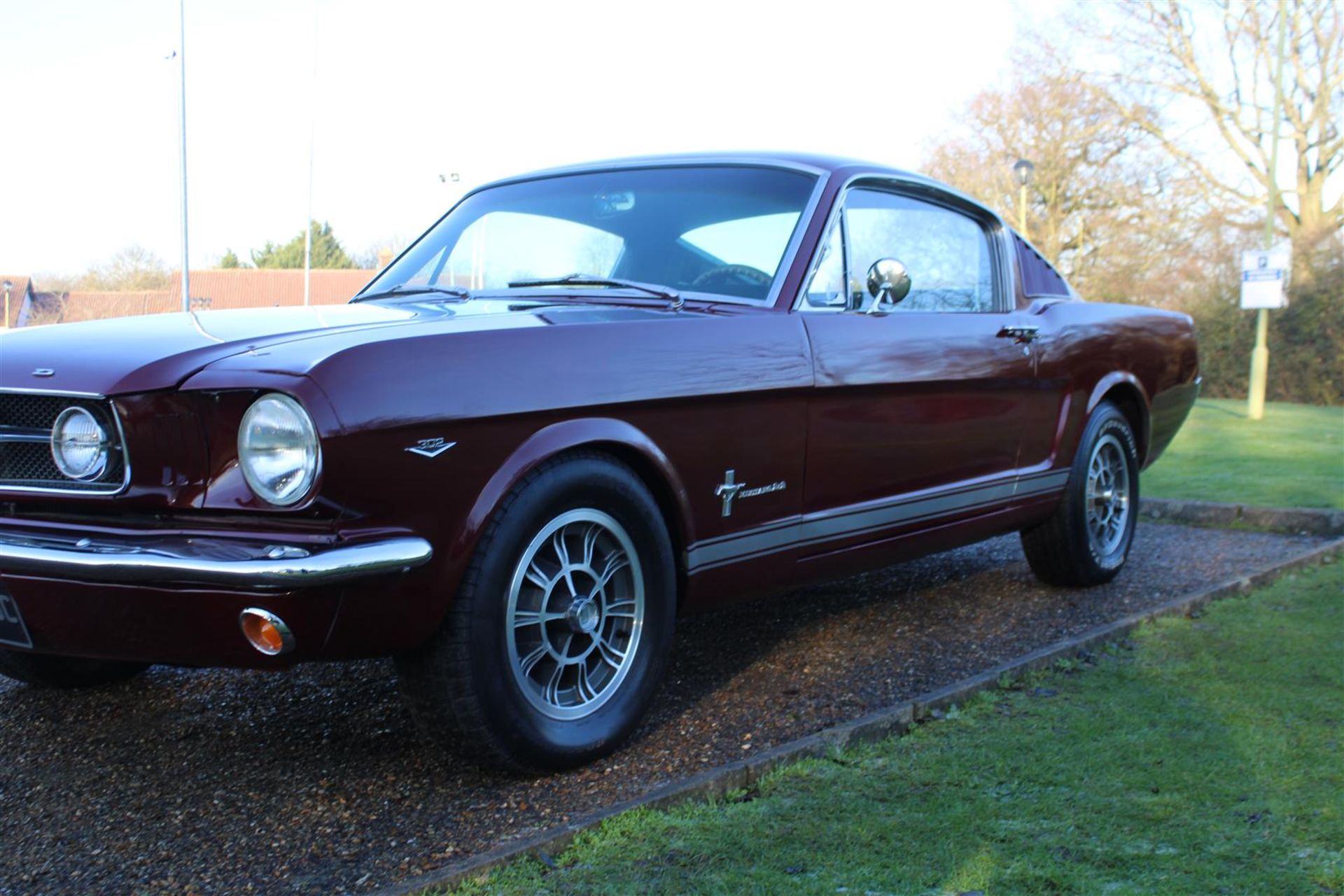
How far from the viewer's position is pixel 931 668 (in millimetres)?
4031

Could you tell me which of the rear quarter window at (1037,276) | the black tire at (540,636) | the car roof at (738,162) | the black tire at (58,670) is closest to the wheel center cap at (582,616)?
the black tire at (540,636)

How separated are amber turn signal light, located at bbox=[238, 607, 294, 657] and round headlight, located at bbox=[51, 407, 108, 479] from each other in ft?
1.69

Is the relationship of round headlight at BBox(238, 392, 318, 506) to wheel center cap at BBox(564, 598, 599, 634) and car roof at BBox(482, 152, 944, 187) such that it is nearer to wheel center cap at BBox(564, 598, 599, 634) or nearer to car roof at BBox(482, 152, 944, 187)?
wheel center cap at BBox(564, 598, 599, 634)

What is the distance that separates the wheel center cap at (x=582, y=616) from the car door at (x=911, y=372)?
2.88ft

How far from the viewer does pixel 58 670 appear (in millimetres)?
3641

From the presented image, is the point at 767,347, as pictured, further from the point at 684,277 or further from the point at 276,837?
the point at 276,837

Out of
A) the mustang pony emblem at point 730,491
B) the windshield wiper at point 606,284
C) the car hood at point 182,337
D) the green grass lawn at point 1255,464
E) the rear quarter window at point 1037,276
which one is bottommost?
the green grass lawn at point 1255,464

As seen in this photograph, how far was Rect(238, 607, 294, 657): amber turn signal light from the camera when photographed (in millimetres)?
2576

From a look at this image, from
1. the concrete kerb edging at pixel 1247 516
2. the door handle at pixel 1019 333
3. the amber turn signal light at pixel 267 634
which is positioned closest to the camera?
the amber turn signal light at pixel 267 634

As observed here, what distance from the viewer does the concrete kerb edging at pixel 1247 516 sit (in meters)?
6.85

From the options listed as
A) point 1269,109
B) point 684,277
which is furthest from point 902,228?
point 1269,109

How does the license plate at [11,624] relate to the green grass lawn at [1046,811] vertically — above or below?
above

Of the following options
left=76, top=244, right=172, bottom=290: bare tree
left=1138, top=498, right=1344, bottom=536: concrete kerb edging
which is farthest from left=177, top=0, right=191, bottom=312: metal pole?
left=1138, top=498, right=1344, bottom=536: concrete kerb edging

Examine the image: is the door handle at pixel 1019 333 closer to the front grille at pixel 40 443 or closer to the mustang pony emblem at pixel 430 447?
the mustang pony emblem at pixel 430 447
